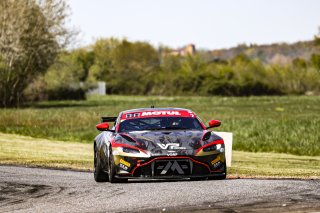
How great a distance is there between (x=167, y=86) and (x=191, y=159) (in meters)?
139

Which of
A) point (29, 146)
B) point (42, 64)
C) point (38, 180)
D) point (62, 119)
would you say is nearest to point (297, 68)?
point (42, 64)

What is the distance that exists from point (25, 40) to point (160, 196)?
213 ft

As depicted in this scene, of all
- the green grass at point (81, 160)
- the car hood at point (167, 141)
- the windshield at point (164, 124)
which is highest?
the windshield at point (164, 124)

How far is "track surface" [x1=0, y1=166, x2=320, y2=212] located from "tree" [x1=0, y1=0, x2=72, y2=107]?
58365 mm

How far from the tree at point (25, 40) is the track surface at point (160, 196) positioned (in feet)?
191

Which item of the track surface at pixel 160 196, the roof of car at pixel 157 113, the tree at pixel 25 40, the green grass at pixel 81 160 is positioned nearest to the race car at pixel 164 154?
the track surface at pixel 160 196

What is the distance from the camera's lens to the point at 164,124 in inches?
652

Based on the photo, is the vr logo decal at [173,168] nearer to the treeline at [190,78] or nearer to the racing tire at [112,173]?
the racing tire at [112,173]

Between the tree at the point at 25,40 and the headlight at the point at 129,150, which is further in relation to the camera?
the tree at the point at 25,40

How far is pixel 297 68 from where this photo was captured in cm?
16825

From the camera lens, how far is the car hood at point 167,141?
1505 centimetres

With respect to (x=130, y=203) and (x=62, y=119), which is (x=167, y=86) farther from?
(x=130, y=203)

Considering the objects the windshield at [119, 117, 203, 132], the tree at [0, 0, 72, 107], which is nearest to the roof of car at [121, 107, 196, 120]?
the windshield at [119, 117, 203, 132]

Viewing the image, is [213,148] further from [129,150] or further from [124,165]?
[124,165]
